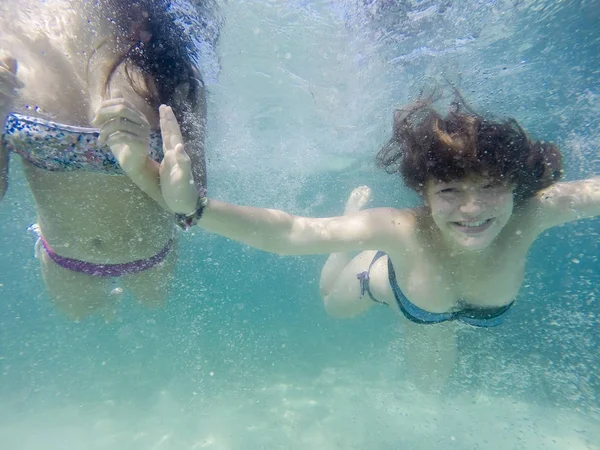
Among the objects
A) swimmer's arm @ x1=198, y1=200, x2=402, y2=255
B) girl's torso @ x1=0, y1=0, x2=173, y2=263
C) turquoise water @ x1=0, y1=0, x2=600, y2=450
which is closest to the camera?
swimmer's arm @ x1=198, y1=200, x2=402, y2=255

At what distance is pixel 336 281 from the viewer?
757cm

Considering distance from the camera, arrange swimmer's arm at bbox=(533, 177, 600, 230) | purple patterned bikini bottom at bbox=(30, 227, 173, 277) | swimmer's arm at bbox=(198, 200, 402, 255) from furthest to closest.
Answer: purple patterned bikini bottom at bbox=(30, 227, 173, 277)
swimmer's arm at bbox=(533, 177, 600, 230)
swimmer's arm at bbox=(198, 200, 402, 255)

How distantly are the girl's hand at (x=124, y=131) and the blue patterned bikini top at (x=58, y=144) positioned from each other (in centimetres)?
52

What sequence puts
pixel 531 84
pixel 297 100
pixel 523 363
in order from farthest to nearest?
pixel 523 363 < pixel 297 100 < pixel 531 84

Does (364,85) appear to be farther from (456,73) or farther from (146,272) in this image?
(146,272)

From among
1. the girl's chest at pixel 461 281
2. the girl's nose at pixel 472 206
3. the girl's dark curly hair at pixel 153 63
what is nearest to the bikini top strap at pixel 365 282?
the girl's chest at pixel 461 281

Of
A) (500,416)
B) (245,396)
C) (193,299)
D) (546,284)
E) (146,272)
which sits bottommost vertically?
(500,416)

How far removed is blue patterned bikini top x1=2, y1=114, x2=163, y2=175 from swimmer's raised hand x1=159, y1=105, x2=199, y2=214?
22.7 inches

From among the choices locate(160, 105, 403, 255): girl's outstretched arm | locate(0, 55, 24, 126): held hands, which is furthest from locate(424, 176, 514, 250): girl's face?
locate(0, 55, 24, 126): held hands

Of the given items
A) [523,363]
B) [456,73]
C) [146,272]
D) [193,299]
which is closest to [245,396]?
[146,272]

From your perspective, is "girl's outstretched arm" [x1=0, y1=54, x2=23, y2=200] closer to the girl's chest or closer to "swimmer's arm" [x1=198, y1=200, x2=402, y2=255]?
"swimmer's arm" [x1=198, y1=200, x2=402, y2=255]

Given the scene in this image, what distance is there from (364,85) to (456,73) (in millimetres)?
2790

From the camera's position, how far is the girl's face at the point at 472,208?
3.57 metres

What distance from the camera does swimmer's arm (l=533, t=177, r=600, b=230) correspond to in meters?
4.13
